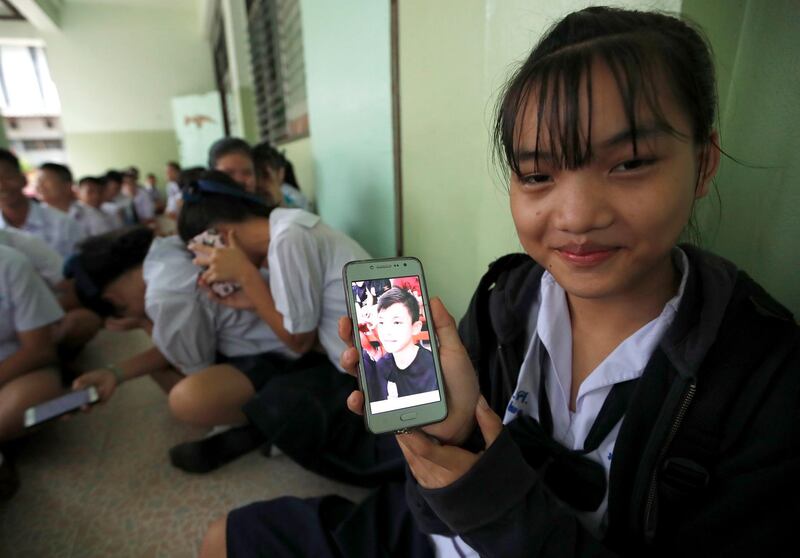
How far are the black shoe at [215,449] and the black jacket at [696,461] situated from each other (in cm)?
94

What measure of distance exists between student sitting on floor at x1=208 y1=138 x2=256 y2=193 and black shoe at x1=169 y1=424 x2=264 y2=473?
1.11 m

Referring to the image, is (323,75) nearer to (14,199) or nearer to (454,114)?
(454,114)

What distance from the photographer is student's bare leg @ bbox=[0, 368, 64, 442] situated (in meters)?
1.21

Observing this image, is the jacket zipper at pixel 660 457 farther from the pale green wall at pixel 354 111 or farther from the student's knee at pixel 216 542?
the pale green wall at pixel 354 111

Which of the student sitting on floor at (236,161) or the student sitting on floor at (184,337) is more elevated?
the student sitting on floor at (236,161)

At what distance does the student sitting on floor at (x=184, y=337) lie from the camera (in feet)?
3.90

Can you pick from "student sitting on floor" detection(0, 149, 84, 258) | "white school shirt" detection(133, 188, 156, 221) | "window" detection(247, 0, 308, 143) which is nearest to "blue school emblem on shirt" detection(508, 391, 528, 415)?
"window" detection(247, 0, 308, 143)

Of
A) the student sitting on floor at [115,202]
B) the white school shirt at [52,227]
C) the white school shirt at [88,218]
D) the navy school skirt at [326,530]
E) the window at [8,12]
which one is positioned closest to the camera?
the navy school skirt at [326,530]

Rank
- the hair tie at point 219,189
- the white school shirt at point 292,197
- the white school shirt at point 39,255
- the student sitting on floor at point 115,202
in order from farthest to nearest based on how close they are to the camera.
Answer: the student sitting on floor at point 115,202 < the white school shirt at point 292,197 < the white school shirt at point 39,255 < the hair tie at point 219,189

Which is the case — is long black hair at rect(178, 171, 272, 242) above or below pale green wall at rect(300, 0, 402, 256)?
below

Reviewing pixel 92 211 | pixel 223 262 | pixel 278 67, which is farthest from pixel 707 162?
pixel 92 211

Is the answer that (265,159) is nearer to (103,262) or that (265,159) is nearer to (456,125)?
(103,262)

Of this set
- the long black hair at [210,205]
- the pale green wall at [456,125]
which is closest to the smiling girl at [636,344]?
the pale green wall at [456,125]

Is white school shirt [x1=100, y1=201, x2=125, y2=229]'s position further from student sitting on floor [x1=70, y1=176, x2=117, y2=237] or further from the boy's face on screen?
the boy's face on screen
